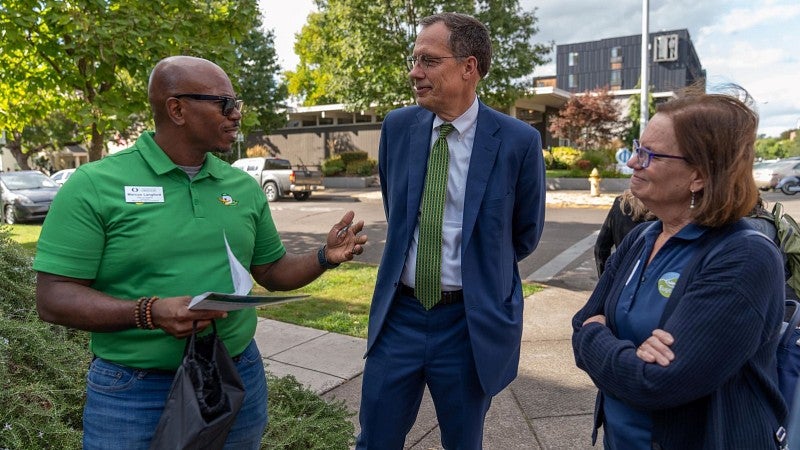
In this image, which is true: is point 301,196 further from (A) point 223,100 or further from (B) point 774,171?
(A) point 223,100

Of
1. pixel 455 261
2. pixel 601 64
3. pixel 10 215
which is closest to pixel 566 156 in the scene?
pixel 10 215

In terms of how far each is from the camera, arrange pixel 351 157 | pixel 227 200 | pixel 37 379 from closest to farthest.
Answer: pixel 227 200, pixel 37 379, pixel 351 157

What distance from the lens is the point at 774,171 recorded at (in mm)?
24734

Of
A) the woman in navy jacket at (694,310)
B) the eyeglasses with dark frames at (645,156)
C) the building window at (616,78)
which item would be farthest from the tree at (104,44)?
the building window at (616,78)

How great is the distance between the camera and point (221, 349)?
185 cm

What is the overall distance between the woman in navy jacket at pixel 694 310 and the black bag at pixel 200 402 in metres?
1.11

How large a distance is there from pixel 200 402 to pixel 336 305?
216 inches

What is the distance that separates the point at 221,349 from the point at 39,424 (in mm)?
1613

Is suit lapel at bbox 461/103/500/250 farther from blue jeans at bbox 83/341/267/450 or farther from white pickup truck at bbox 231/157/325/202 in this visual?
white pickup truck at bbox 231/157/325/202

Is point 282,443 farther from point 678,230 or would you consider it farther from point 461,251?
point 678,230

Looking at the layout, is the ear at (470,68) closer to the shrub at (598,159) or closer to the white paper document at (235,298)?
the white paper document at (235,298)

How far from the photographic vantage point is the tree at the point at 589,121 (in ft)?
97.4

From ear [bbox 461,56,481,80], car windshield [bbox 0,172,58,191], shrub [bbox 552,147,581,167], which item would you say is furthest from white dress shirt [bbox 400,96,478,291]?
shrub [bbox 552,147,581,167]

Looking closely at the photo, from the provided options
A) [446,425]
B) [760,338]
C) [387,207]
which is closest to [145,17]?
[387,207]
